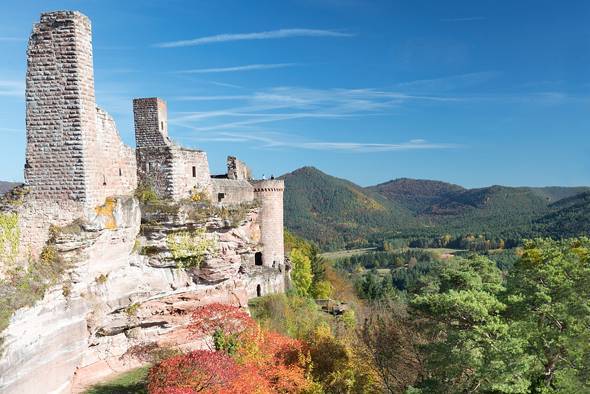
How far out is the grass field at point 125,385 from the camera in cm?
1831

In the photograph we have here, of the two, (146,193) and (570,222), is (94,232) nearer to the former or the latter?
(146,193)

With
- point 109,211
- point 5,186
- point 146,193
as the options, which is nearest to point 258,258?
point 146,193

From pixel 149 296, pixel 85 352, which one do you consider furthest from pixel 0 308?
pixel 149 296

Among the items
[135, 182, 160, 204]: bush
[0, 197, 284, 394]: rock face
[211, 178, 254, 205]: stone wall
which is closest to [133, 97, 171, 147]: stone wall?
[135, 182, 160, 204]: bush

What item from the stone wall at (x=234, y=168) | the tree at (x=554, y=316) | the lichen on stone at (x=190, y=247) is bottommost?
the tree at (x=554, y=316)

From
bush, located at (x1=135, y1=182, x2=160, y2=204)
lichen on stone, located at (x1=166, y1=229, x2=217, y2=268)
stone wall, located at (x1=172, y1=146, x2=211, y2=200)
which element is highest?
stone wall, located at (x1=172, y1=146, x2=211, y2=200)

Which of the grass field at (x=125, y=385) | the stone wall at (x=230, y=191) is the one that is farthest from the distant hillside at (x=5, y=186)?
the stone wall at (x=230, y=191)

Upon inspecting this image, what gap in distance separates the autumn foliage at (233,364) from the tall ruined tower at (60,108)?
23.4 feet

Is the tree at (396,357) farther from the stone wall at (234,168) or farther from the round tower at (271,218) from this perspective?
the stone wall at (234,168)

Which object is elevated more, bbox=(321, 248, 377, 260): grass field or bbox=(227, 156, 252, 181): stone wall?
bbox=(227, 156, 252, 181): stone wall

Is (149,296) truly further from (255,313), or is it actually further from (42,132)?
(255,313)

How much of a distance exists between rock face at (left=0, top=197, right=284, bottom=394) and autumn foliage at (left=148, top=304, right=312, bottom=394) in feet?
5.53

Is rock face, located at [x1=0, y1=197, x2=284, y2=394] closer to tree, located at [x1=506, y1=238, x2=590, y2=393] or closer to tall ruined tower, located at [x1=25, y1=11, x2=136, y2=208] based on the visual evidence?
tall ruined tower, located at [x1=25, y1=11, x2=136, y2=208]

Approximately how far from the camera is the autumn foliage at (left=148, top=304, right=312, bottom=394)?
1686 cm
